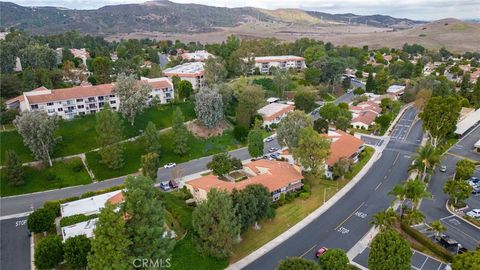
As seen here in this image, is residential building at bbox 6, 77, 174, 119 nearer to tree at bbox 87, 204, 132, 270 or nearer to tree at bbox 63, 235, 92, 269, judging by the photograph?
Result: tree at bbox 63, 235, 92, 269

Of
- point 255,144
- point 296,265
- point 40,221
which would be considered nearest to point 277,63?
point 255,144

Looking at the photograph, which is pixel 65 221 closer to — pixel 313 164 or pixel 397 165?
pixel 313 164

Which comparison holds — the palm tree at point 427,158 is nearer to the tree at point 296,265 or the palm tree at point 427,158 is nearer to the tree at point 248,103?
the tree at point 296,265

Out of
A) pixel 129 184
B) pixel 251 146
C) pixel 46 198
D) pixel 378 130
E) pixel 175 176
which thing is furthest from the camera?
pixel 378 130

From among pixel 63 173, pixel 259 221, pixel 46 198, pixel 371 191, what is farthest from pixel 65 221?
pixel 371 191

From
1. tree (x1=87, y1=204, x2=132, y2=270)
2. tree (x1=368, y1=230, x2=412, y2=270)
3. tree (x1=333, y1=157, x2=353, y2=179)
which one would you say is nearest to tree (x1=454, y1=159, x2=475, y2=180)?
tree (x1=333, y1=157, x2=353, y2=179)
